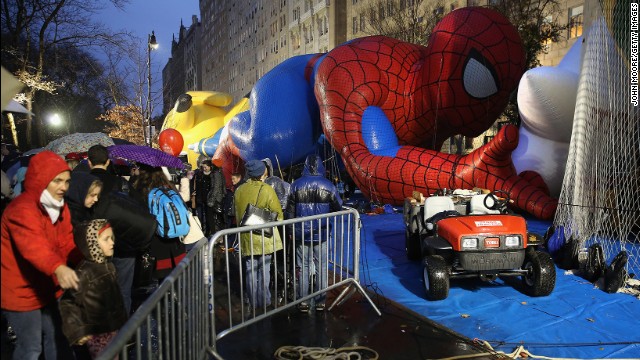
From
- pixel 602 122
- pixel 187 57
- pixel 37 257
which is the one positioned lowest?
pixel 37 257

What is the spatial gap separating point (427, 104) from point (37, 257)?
10095mm

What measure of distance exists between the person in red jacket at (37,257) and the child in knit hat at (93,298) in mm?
142

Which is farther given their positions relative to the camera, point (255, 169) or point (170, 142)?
point (170, 142)

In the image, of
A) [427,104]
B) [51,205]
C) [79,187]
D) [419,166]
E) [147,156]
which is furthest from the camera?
[427,104]

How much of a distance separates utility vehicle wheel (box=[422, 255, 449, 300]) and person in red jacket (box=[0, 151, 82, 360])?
374cm

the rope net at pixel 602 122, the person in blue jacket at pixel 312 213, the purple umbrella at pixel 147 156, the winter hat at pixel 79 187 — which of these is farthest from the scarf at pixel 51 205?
the rope net at pixel 602 122

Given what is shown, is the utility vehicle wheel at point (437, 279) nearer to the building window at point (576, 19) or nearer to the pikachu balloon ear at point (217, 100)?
the pikachu balloon ear at point (217, 100)

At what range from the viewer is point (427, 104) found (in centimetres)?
1123

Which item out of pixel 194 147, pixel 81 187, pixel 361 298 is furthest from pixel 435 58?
pixel 194 147

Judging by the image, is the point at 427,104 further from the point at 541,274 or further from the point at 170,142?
the point at 170,142

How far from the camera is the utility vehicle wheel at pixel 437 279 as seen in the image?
4992 millimetres

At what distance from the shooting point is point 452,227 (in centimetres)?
528

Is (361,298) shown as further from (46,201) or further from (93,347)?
(46,201)

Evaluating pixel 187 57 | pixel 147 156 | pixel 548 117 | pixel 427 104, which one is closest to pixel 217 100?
pixel 427 104
